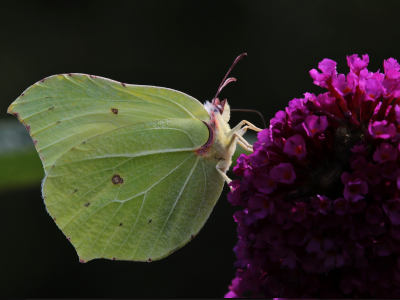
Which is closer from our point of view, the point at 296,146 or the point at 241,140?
the point at 296,146

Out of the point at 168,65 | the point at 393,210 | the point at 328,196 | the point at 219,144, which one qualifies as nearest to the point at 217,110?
the point at 219,144

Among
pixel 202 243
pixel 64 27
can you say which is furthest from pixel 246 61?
pixel 64 27

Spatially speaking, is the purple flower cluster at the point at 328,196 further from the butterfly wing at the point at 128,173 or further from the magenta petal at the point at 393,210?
the butterfly wing at the point at 128,173

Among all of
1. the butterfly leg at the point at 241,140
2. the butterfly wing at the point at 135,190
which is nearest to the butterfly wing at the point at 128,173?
the butterfly wing at the point at 135,190

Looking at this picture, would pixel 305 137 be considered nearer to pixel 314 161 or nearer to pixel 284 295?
pixel 314 161

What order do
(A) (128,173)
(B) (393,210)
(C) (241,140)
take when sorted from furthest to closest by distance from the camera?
(A) (128,173) < (C) (241,140) < (B) (393,210)

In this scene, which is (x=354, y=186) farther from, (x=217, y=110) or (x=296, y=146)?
(x=217, y=110)

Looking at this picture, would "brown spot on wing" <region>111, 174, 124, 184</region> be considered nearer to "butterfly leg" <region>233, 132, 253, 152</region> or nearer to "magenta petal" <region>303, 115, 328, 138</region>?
"butterfly leg" <region>233, 132, 253, 152</region>
